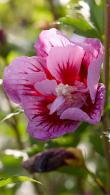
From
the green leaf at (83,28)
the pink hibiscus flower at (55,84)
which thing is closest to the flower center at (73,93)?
the pink hibiscus flower at (55,84)

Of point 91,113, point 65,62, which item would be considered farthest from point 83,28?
point 91,113

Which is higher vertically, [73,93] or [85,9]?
[85,9]

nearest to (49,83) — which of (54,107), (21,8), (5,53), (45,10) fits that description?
(54,107)

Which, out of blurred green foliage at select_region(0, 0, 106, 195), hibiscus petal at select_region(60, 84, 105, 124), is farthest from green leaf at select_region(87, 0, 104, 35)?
hibiscus petal at select_region(60, 84, 105, 124)

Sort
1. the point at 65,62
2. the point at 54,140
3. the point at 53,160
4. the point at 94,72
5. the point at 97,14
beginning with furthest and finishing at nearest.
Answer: the point at 54,140 → the point at 97,14 → the point at 53,160 → the point at 65,62 → the point at 94,72

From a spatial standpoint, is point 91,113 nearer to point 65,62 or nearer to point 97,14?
point 65,62

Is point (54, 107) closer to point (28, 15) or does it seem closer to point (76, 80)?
point (76, 80)
